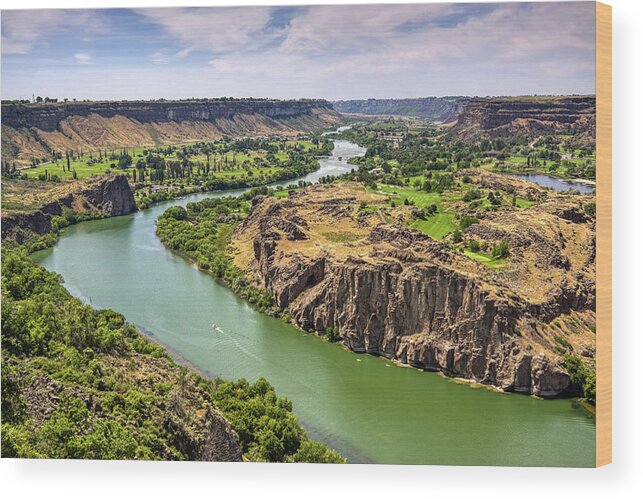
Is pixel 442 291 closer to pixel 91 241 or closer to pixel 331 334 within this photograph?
pixel 331 334

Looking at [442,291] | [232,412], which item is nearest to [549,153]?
[442,291]

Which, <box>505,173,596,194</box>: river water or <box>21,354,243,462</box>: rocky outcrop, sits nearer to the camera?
<box>21,354,243,462</box>: rocky outcrop

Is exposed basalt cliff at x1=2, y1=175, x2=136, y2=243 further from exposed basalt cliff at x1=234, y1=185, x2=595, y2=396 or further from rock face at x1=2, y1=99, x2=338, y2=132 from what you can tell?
exposed basalt cliff at x1=234, y1=185, x2=595, y2=396

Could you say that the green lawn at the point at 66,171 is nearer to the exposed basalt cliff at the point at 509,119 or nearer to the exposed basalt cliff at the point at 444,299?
the exposed basalt cliff at the point at 444,299

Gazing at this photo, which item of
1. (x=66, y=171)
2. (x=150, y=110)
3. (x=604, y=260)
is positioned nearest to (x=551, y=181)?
(x=604, y=260)

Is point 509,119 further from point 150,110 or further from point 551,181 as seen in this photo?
point 150,110

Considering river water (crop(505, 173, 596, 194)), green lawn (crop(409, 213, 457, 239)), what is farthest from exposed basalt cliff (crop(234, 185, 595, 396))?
river water (crop(505, 173, 596, 194))
